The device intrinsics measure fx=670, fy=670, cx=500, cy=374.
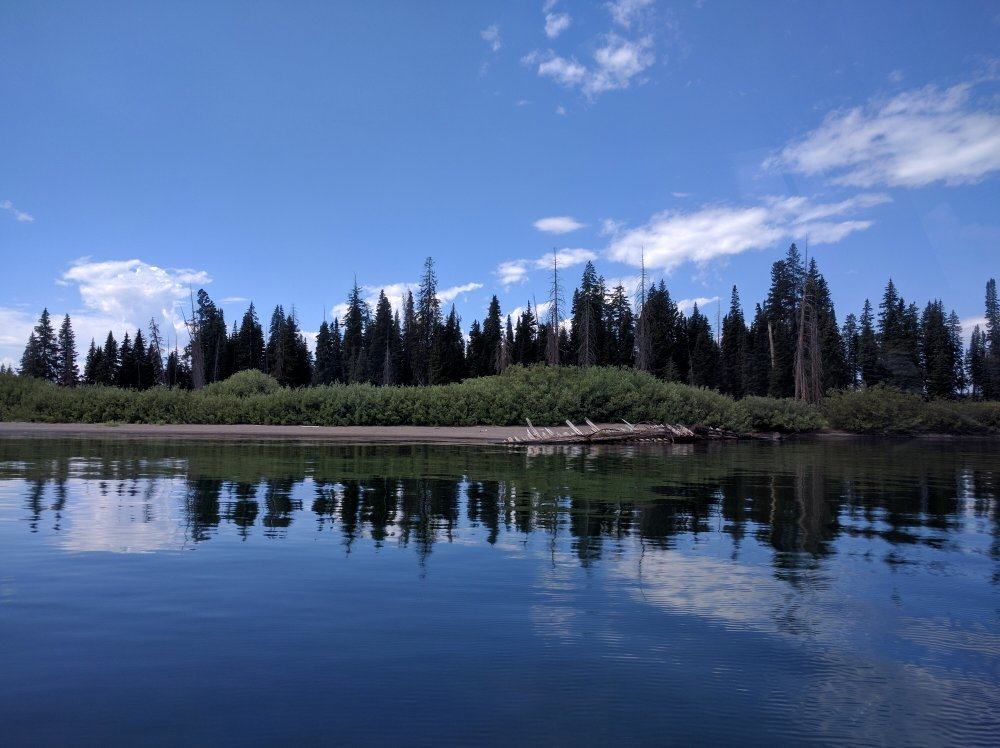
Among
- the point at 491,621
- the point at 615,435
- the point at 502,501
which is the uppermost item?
the point at 615,435

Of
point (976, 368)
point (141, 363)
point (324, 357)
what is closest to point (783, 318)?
point (976, 368)

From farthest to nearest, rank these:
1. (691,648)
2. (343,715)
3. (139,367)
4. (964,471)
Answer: (139,367)
(964,471)
(691,648)
(343,715)

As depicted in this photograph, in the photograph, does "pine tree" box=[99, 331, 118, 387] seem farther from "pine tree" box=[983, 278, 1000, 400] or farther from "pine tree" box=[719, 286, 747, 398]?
"pine tree" box=[983, 278, 1000, 400]

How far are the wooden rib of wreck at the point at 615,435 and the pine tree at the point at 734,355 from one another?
5332 cm

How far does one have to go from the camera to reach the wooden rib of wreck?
104 feet

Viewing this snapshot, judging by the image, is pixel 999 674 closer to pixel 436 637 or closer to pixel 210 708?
pixel 436 637

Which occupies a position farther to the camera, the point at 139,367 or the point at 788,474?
the point at 139,367

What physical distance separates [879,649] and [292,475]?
13076 mm

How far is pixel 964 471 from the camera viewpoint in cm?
1973

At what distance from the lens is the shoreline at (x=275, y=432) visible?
105 ft

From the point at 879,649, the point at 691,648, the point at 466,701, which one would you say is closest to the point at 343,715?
the point at 466,701

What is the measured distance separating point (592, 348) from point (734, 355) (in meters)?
23.3

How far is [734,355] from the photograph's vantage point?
92.0m

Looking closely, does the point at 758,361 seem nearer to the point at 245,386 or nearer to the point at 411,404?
the point at 411,404
